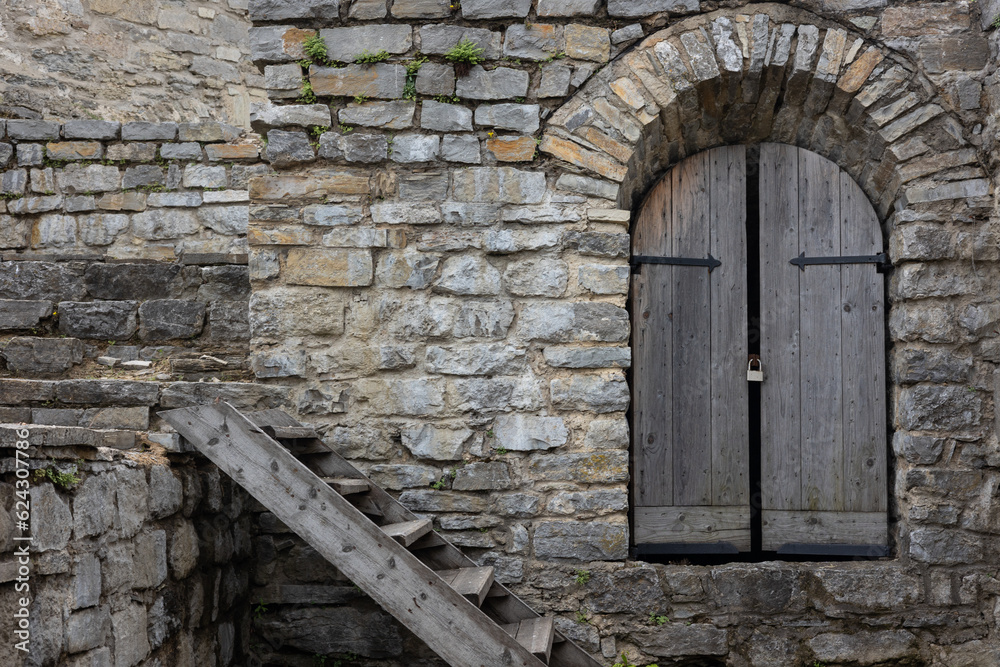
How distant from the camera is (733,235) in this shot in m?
3.87

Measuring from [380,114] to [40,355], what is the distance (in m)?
2.45

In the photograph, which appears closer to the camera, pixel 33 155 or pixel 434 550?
pixel 434 550

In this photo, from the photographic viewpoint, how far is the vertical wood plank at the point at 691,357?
12.4 feet

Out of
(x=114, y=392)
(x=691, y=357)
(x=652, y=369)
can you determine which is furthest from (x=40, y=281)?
(x=691, y=357)

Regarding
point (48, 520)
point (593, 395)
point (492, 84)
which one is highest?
point (492, 84)

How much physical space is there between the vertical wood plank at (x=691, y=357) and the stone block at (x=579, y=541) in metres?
0.51

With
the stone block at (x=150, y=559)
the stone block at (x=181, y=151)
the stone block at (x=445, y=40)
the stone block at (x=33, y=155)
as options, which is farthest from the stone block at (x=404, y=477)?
the stone block at (x=33, y=155)

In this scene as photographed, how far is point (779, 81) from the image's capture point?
3.60 m

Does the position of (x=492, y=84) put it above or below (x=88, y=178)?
above

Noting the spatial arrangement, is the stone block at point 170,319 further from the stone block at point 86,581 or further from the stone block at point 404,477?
the stone block at point 86,581

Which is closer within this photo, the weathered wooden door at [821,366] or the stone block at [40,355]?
the weathered wooden door at [821,366]

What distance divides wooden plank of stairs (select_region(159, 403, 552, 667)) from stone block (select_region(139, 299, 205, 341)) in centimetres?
169

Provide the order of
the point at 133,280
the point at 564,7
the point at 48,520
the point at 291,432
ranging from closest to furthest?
the point at 48,520 → the point at 291,432 → the point at 564,7 → the point at 133,280

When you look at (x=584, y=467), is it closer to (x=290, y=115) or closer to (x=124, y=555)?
(x=124, y=555)
